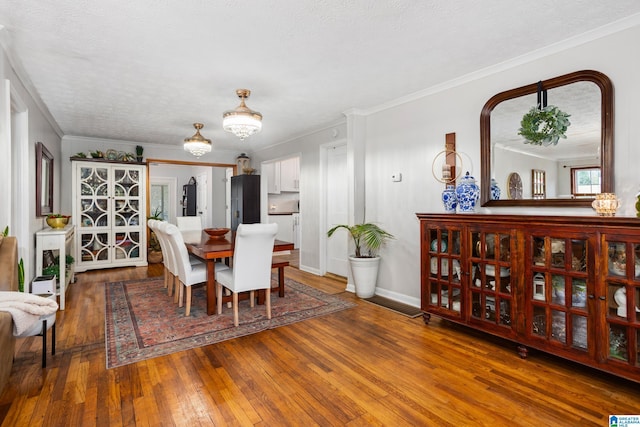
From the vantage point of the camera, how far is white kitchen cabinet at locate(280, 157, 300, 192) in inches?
305

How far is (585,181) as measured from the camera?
A: 7.81ft

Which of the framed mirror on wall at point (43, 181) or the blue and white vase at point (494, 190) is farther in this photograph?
the framed mirror on wall at point (43, 181)

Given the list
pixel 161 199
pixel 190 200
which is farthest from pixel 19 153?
pixel 161 199

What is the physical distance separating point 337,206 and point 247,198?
7.88 feet

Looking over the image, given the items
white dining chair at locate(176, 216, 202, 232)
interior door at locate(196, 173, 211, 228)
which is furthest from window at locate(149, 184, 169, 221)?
white dining chair at locate(176, 216, 202, 232)

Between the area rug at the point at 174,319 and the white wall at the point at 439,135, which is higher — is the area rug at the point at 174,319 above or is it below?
below

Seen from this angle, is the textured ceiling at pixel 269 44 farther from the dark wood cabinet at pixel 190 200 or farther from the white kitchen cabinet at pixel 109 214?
the dark wood cabinet at pixel 190 200

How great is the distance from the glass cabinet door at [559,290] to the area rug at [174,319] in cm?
185

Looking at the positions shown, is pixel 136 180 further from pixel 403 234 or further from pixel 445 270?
pixel 445 270

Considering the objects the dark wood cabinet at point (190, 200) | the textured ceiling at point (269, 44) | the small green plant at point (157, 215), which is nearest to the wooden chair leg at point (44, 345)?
the textured ceiling at point (269, 44)

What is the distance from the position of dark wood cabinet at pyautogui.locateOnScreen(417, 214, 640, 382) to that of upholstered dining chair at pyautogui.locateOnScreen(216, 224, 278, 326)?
1484 millimetres

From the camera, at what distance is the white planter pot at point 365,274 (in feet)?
12.9

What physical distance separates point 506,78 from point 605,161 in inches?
41.1

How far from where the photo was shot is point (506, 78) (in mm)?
2820
